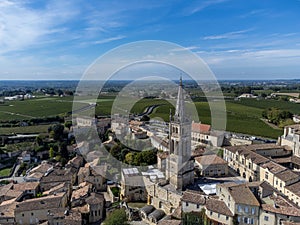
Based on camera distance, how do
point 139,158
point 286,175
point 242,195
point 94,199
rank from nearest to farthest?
1. point 242,195
2. point 94,199
3. point 286,175
4. point 139,158

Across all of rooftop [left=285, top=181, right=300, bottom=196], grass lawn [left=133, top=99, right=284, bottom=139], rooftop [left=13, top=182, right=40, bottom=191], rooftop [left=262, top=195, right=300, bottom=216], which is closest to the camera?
rooftop [left=262, top=195, right=300, bottom=216]

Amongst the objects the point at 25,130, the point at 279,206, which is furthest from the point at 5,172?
the point at 279,206

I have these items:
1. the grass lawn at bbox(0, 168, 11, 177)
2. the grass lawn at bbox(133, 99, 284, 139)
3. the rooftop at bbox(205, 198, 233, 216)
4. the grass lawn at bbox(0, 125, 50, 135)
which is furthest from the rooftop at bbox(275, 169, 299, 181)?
the grass lawn at bbox(0, 125, 50, 135)

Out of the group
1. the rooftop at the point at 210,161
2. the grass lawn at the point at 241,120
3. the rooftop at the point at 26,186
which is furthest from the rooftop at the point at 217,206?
the grass lawn at the point at 241,120

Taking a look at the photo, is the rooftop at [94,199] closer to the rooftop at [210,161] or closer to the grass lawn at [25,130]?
the rooftop at [210,161]

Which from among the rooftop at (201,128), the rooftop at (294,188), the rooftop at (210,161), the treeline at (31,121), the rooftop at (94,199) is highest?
the rooftop at (201,128)

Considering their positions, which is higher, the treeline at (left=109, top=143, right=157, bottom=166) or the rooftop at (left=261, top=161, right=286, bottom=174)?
the rooftop at (left=261, top=161, right=286, bottom=174)

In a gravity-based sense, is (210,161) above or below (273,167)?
above

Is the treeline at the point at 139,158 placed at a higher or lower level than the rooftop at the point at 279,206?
lower

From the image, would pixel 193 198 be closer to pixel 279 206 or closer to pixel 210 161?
pixel 279 206

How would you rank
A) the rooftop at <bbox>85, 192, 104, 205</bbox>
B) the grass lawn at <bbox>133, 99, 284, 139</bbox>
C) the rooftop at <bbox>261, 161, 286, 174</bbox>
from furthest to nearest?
the grass lawn at <bbox>133, 99, 284, 139</bbox>
the rooftop at <bbox>261, 161, 286, 174</bbox>
the rooftop at <bbox>85, 192, 104, 205</bbox>

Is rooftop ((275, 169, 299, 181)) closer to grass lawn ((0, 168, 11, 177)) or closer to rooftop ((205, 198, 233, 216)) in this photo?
rooftop ((205, 198, 233, 216))
